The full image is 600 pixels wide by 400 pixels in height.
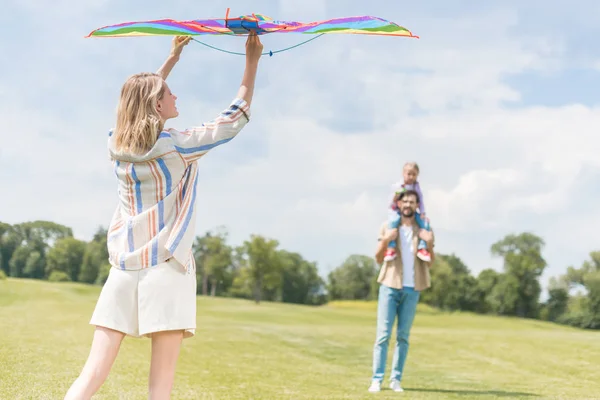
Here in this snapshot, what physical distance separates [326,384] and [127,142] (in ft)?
19.8

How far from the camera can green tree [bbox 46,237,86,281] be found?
36.9 meters

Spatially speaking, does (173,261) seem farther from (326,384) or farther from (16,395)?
(326,384)

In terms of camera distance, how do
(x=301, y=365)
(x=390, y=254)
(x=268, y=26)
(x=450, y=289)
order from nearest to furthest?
(x=268, y=26) → (x=390, y=254) → (x=301, y=365) → (x=450, y=289)

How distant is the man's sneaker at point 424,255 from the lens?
7918 mm

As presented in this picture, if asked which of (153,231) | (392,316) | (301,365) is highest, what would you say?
(153,231)

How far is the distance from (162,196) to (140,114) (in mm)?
407

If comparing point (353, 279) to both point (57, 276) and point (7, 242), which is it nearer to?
point (57, 276)

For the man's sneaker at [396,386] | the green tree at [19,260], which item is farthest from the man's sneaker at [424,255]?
the green tree at [19,260]

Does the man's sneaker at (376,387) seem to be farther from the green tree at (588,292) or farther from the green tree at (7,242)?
the green tree at (588,292)

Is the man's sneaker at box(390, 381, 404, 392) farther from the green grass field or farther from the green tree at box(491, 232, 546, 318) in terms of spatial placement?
the green tree at box(491, 232, 546, 318)

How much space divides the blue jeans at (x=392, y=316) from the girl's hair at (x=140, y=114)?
4.91 metres

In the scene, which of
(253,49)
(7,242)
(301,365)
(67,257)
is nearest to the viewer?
(253,49)

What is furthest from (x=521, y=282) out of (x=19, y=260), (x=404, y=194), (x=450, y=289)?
(x=404, y=194)

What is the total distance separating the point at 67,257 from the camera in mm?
38281
